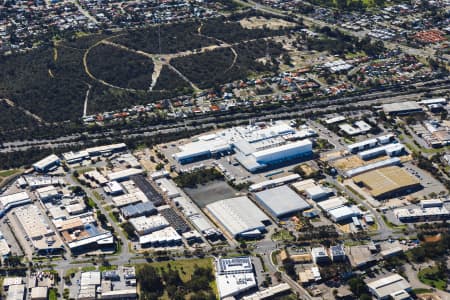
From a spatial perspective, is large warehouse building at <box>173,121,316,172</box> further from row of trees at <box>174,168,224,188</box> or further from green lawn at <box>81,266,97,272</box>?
green lawn at <box>81,266,97,272</box>

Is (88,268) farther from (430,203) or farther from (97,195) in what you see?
(430,203)

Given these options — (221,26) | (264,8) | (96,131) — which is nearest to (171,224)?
(96,131)

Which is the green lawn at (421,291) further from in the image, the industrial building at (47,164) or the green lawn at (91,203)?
the industrial building at (47,164)

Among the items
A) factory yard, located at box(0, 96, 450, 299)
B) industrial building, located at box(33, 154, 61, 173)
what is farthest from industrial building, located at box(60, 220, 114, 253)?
industrial building, located at box(33, 154, 61, 173)

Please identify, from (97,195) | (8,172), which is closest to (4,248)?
(97,195)

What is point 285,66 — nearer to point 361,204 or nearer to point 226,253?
point 361,204

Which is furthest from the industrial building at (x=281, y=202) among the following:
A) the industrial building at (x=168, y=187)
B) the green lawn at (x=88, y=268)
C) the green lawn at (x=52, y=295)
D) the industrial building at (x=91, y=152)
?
the green lawn at (x=52, y=295)
